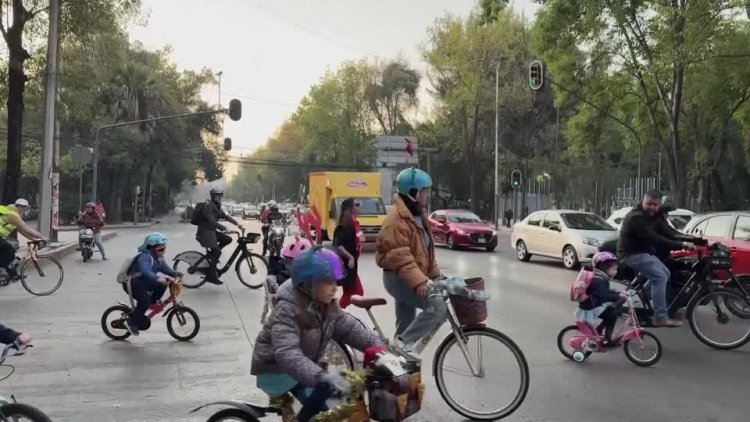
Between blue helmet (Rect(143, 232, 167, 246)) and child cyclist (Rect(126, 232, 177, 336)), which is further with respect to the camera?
blue helmet (Rect(143, 232, 167, 246))

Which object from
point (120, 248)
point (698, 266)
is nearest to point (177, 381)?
point (698, 266)

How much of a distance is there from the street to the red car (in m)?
11.7

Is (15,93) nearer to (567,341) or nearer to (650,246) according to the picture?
(567,341)

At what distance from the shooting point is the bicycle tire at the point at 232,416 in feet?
12.2

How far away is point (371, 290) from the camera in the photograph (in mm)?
12602

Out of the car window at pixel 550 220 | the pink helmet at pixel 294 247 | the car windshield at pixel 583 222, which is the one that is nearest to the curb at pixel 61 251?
the car window at pixel 550 220

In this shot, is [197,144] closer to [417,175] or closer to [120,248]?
[120,248]

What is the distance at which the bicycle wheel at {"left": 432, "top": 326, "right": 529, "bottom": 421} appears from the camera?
5.13 meters

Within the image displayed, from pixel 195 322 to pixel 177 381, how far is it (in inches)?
79.8

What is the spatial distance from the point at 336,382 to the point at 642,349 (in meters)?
4.69

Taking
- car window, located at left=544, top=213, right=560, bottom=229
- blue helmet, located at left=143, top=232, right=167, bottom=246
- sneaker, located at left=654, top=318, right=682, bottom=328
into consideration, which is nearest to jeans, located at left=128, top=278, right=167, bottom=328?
blue helmet, located at left=143, top=232, right=167, bottom=246

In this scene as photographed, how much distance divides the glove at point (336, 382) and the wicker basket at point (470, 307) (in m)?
1.83

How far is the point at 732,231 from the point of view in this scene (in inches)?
450

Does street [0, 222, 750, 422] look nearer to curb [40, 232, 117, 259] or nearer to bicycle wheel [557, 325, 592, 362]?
bicycle wheel [557, 325, 592, 362]
